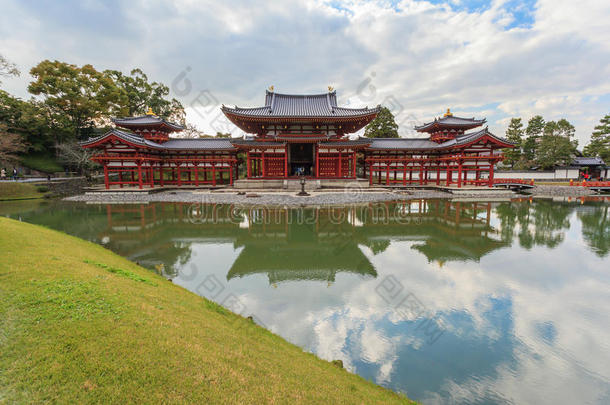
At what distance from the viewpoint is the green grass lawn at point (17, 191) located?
19.5 metres

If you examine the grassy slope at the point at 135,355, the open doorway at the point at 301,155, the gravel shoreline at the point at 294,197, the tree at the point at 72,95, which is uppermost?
the tree at the point at 72,95

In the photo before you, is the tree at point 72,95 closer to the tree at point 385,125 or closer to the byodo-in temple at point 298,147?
the byodo-in temple at point 298,147

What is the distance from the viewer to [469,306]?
15.5ft

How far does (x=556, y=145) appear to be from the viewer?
100ft

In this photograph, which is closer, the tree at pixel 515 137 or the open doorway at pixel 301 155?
the open doorway at pixel 301 155

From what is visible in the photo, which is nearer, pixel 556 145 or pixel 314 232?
pixel 314 232

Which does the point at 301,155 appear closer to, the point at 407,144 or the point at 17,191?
the point at 407,144

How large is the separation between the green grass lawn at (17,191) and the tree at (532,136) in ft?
181

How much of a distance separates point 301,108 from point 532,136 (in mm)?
33233

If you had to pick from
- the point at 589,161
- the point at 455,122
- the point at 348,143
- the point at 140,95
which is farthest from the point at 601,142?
the point at 140,95

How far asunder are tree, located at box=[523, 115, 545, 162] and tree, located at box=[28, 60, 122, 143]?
5361 centimetres

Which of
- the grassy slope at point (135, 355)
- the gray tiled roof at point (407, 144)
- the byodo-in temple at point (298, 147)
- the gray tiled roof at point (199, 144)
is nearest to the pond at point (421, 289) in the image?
the grassy slope at point (135, 355)

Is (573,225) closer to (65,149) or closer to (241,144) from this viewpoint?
(241,144)

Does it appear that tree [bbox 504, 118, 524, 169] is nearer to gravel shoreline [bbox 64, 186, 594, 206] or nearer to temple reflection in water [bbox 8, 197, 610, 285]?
gravel shoreline [bbox 64, 186, 594, 206]
